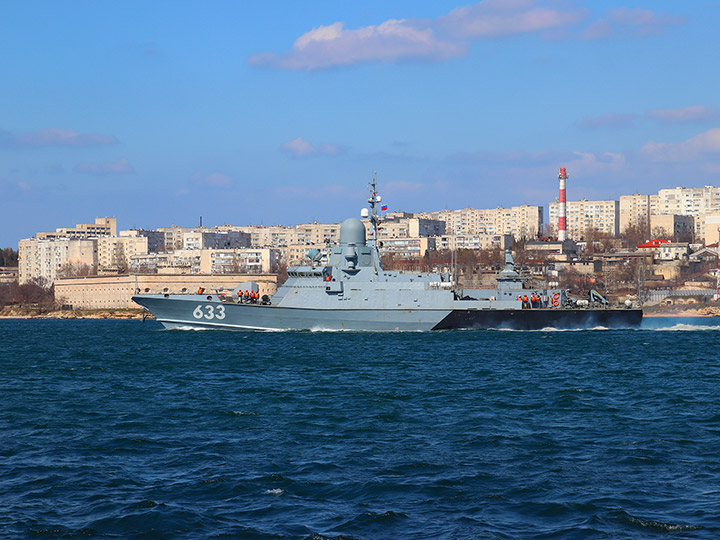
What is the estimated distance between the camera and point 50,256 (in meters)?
149

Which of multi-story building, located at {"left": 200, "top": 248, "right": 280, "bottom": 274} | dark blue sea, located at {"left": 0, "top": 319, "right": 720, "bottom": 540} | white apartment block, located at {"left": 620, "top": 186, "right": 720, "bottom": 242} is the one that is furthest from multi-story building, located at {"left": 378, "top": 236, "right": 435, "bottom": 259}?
dark blue sea, located at {"left": 0, "top": 319, "right": 720, "bottom": 540}

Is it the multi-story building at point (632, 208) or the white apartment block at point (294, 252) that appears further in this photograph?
the multi-story building at point (632, 208)

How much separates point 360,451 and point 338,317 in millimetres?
29496

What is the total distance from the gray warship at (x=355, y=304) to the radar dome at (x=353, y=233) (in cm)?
5

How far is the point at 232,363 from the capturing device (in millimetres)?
29203

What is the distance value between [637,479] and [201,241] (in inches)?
5792

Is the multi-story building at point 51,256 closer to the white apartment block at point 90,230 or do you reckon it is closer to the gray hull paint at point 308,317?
the white apartment block at point 90,230

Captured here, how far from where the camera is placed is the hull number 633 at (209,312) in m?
45.1

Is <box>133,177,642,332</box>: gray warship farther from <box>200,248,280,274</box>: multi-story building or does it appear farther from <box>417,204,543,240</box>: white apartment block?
<box>417,204,543,240</box>: white apartment block

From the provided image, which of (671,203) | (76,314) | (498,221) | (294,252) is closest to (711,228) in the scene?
(671,203)

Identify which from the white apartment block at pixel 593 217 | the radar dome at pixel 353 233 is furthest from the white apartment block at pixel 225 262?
the radar dome at pixel 353 233

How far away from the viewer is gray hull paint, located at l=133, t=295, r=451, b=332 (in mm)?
43844

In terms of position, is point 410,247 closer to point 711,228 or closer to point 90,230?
point 711,228

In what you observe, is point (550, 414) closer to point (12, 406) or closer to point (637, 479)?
point (637, 479)
